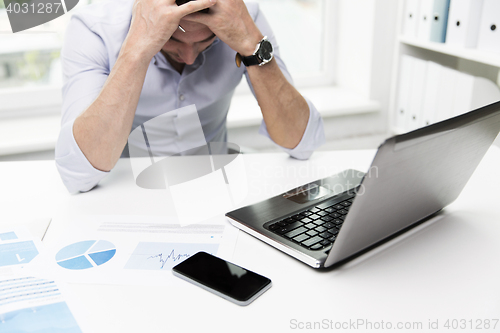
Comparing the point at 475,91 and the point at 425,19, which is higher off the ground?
the point at 425,19

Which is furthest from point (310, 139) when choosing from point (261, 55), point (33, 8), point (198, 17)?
point (33, 8)

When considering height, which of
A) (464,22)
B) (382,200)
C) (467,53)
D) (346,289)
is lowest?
(346,289)

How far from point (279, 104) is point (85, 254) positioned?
635mm

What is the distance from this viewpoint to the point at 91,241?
2.32ft

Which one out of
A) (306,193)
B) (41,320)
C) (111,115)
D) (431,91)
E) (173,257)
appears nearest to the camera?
(41,320)

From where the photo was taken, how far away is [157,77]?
1.15 m

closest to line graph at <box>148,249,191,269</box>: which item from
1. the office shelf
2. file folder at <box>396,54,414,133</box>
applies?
the office shelf

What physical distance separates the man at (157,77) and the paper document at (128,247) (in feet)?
0.64

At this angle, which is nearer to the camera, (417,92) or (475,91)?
(475,91)

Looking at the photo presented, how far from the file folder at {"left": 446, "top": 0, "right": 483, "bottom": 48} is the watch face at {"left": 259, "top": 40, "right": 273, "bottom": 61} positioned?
0.84 meters

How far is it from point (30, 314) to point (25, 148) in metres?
1.33

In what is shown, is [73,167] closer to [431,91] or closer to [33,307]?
[33,307]

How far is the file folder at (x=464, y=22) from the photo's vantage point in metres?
1.45

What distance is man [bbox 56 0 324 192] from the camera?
3.07ft
